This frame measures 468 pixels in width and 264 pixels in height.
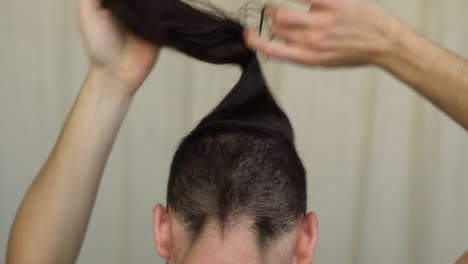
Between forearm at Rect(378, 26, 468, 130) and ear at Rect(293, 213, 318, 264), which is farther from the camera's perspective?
ear at Rect(293, 213, 318, 264)

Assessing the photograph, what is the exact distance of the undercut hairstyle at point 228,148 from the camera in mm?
740

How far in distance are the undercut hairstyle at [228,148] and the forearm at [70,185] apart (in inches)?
5.3

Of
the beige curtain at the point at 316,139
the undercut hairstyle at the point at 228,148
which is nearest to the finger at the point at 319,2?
the undercut hairstyle at the point at 228,148

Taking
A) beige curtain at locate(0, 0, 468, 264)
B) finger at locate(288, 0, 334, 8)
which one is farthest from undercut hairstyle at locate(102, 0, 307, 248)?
beige curtain at locate(0, 0, 468, 264)

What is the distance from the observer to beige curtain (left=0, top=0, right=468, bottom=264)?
1.63m

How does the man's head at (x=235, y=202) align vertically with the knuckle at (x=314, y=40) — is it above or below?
below

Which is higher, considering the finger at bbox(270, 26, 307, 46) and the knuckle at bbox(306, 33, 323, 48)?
the finger at bbox(270, 26, 307, 46)

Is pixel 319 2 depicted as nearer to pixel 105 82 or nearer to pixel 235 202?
pixel 235 202

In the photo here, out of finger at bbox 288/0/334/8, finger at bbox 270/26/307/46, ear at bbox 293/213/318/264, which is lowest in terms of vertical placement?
ear at bbox 293/213/318/264

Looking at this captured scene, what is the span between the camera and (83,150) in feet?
2.96

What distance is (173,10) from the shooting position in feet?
2.75

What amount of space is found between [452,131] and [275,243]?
1.08 metres

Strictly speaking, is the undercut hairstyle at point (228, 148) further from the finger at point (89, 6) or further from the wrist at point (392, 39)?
the wrist at point (392, 39)

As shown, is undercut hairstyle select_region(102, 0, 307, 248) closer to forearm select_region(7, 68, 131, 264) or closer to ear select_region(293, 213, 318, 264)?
ear select_region(293, 213, 318, 264)
